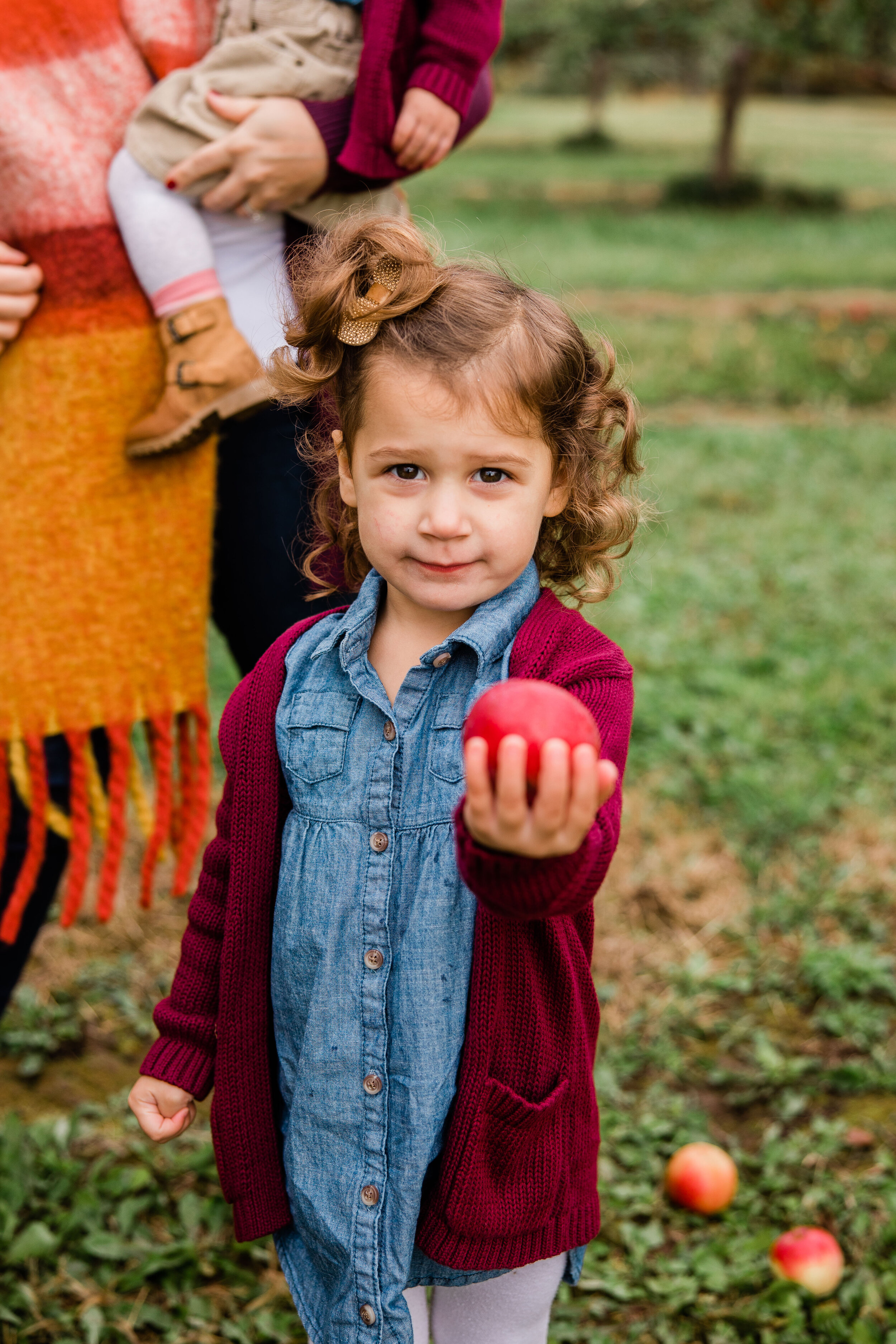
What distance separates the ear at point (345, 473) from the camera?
4.74 ft

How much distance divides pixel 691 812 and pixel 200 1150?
157 centimetres

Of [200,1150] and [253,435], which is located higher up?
[253,435]

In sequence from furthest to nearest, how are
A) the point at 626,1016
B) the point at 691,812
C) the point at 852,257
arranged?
1. the point at 852,257
2. the point at 691,812
3. the point at 626,1016

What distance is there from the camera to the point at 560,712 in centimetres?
109

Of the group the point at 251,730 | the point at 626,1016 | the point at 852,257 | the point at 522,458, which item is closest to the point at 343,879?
the point at 251,730

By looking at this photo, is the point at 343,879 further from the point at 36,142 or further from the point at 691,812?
the point at 691,812

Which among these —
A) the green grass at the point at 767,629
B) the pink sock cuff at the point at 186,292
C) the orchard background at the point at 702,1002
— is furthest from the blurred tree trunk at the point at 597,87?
the pink sock cuff at the point at 186,292

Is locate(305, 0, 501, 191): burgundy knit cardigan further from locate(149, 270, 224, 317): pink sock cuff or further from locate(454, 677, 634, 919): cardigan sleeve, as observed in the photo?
locate(454, 677, 634, 919): cardigan sleeve

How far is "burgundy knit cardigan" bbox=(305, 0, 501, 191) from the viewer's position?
172cm

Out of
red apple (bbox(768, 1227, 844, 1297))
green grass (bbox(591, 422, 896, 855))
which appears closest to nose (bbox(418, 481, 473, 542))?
red apple (bbox(768, 1227, 844, 1297))

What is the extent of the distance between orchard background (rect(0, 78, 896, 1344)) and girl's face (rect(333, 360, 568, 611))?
0.85 ft

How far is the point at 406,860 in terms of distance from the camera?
1.36 meters

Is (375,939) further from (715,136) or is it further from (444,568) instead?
(715,136)

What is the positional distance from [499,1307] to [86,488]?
3.97ft
